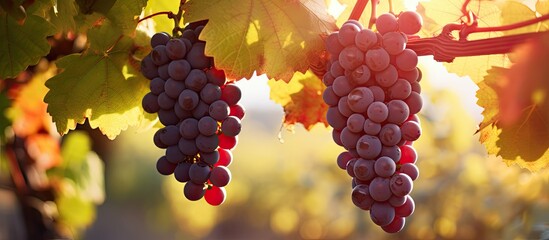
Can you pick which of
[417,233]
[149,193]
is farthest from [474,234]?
[149,193]

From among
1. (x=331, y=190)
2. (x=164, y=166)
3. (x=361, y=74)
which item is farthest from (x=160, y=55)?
(x=331, y=190)

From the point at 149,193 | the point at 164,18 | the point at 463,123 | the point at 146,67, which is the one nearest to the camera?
the point at 146,67

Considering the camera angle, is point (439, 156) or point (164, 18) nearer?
point (164, 18)

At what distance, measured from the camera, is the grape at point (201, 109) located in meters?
0.71

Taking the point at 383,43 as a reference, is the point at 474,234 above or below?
below

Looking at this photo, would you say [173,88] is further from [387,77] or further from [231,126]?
[387,77]

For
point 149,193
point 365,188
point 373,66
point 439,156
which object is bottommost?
point 149,193

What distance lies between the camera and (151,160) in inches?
345

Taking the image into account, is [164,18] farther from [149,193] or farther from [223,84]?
[149,193]

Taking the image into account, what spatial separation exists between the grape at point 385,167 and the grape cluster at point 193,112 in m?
0.16

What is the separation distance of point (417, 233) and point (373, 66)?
7.83ft

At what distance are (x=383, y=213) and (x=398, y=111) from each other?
0.10m

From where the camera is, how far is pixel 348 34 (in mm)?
634

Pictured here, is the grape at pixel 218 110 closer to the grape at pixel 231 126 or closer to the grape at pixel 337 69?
the grape at pixel 231 126
